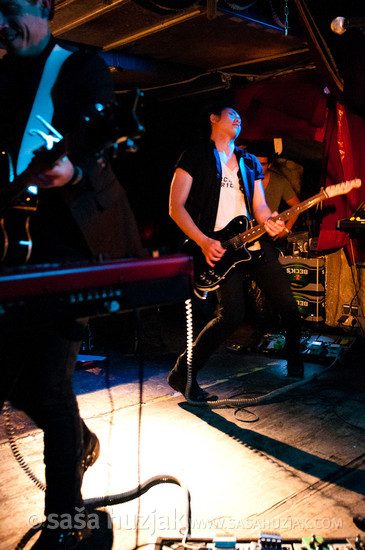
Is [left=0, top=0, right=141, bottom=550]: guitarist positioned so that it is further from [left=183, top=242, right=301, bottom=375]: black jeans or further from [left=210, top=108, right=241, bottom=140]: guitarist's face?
[left=210, top=108, right=241, bottom=140]: guitarist's face

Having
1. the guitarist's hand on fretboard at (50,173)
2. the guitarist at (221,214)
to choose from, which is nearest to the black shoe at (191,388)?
the guitarist at (221,214)

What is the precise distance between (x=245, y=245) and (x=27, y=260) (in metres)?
2.12

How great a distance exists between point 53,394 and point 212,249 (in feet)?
5.76

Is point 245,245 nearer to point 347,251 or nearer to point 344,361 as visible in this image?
point 344,361

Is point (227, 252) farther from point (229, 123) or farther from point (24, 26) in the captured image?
point (24, 26)

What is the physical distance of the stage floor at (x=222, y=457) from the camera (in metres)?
1.93

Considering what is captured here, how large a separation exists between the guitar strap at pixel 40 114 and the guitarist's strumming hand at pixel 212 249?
1655mm

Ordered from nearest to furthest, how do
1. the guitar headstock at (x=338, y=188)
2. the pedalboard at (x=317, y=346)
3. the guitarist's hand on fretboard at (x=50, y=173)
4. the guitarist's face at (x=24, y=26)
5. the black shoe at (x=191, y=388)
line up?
the guitarist's hand on fretboard at (x=50, y=173), the guitarist's face at (x=24, y=26), the black shoe at (x=191, y=388), the guitar headstock at (x=338, y=188), the pedalboard at (x=317, y=346)

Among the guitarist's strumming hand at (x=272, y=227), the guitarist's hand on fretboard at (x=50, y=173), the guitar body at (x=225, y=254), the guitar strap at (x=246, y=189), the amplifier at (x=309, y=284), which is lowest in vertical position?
the amplifier at (x=309, y=284)

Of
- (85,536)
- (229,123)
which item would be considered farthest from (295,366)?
(85,536)

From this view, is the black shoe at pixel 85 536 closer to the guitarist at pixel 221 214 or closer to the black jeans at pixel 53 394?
the black jeans at pixel 53 394

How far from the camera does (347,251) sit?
5.54m

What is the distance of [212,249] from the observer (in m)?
3.15

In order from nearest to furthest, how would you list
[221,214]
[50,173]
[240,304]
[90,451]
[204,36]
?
[50,173] < [90,451] < [240,304] < [221,214] < [204,36]
